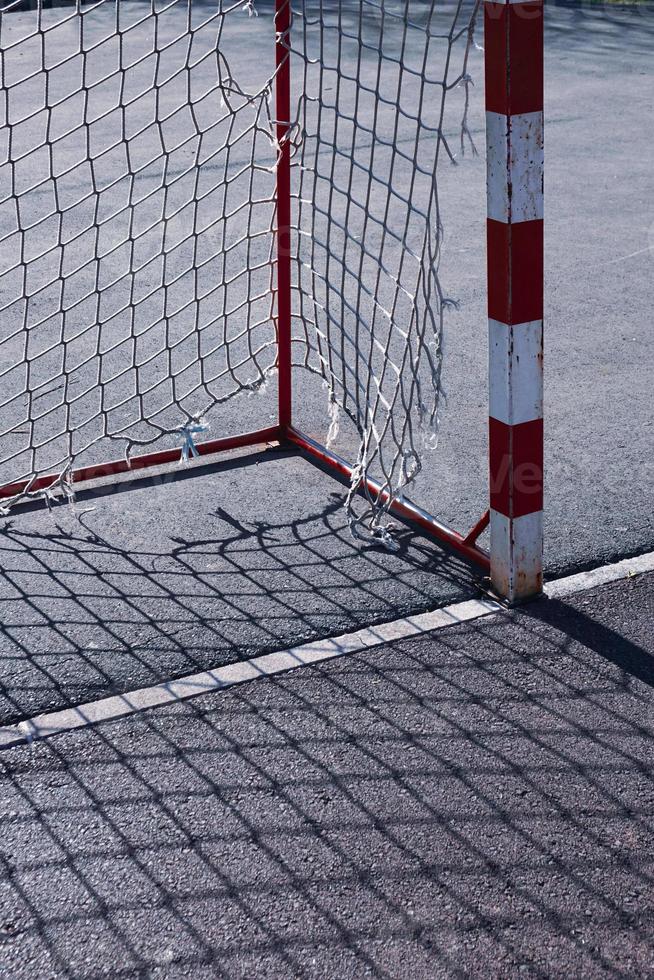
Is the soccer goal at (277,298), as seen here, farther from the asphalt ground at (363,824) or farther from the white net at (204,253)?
the asphalt ground at (363,824)

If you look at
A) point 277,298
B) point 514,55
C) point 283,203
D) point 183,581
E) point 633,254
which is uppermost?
point 514,55

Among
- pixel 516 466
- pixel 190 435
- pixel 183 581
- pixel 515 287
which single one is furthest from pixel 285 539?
pixel 515 287

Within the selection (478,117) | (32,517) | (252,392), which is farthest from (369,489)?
(478,117)

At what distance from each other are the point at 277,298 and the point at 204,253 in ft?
8.18

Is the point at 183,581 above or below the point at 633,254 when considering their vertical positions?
below

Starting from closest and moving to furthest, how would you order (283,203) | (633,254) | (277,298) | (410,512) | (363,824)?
(363,824), (410,512), (283,203), (277,298), (633,254)

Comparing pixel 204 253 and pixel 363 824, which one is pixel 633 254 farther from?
pixel 363 824

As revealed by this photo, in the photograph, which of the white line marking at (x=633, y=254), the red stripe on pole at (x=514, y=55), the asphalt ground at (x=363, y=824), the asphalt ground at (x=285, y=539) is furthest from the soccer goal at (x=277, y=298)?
the white line marking at (x=633, y=254)

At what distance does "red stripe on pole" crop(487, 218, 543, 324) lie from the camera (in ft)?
11.5

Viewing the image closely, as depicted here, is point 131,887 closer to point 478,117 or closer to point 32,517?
point 32,517

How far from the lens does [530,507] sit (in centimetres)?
376

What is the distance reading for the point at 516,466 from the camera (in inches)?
145

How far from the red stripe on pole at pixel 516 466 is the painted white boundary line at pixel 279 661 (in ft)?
1.10

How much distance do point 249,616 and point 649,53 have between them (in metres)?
11.2
